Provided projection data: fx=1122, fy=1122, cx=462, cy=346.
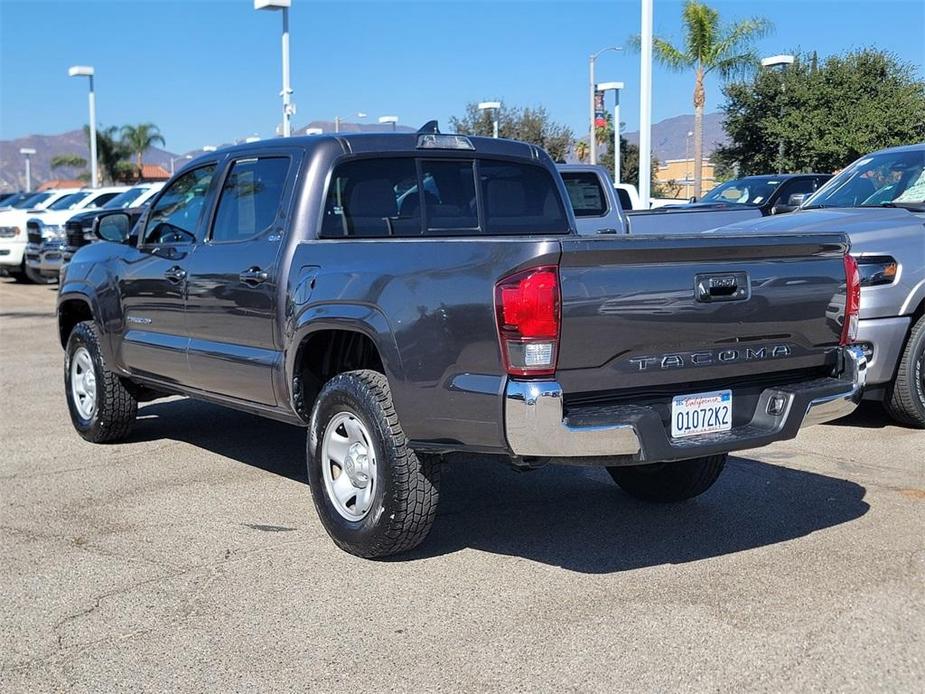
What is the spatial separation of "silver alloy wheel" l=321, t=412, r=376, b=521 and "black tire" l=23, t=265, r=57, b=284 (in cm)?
1822

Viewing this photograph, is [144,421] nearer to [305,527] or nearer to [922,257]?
[305,527]

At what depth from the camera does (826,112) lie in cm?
3691

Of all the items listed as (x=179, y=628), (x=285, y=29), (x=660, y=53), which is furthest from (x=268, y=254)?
(x=660, y=53)

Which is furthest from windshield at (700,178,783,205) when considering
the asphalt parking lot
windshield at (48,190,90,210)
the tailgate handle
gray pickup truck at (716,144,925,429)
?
windshield at (48,190,90,210)

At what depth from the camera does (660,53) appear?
35.4 m

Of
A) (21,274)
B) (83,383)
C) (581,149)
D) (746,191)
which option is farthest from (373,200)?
(581,149)

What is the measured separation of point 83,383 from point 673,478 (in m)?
4.33

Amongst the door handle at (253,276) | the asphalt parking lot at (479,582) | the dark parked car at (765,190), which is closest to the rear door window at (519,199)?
the door handle at (253,276)

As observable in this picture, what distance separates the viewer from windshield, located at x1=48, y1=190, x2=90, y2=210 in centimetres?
2594

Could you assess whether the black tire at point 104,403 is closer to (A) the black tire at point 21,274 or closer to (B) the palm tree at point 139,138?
(A) the black tire at point 21,274

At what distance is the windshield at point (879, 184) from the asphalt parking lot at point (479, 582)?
2.10 metres

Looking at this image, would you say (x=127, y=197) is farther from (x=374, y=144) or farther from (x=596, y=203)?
(x=374, y=144)

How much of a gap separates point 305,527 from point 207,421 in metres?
3.10

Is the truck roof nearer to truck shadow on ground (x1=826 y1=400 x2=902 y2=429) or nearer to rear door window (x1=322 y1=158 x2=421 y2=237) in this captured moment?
rear door window (x1=322 y1=158 x2=421 y2=237)
